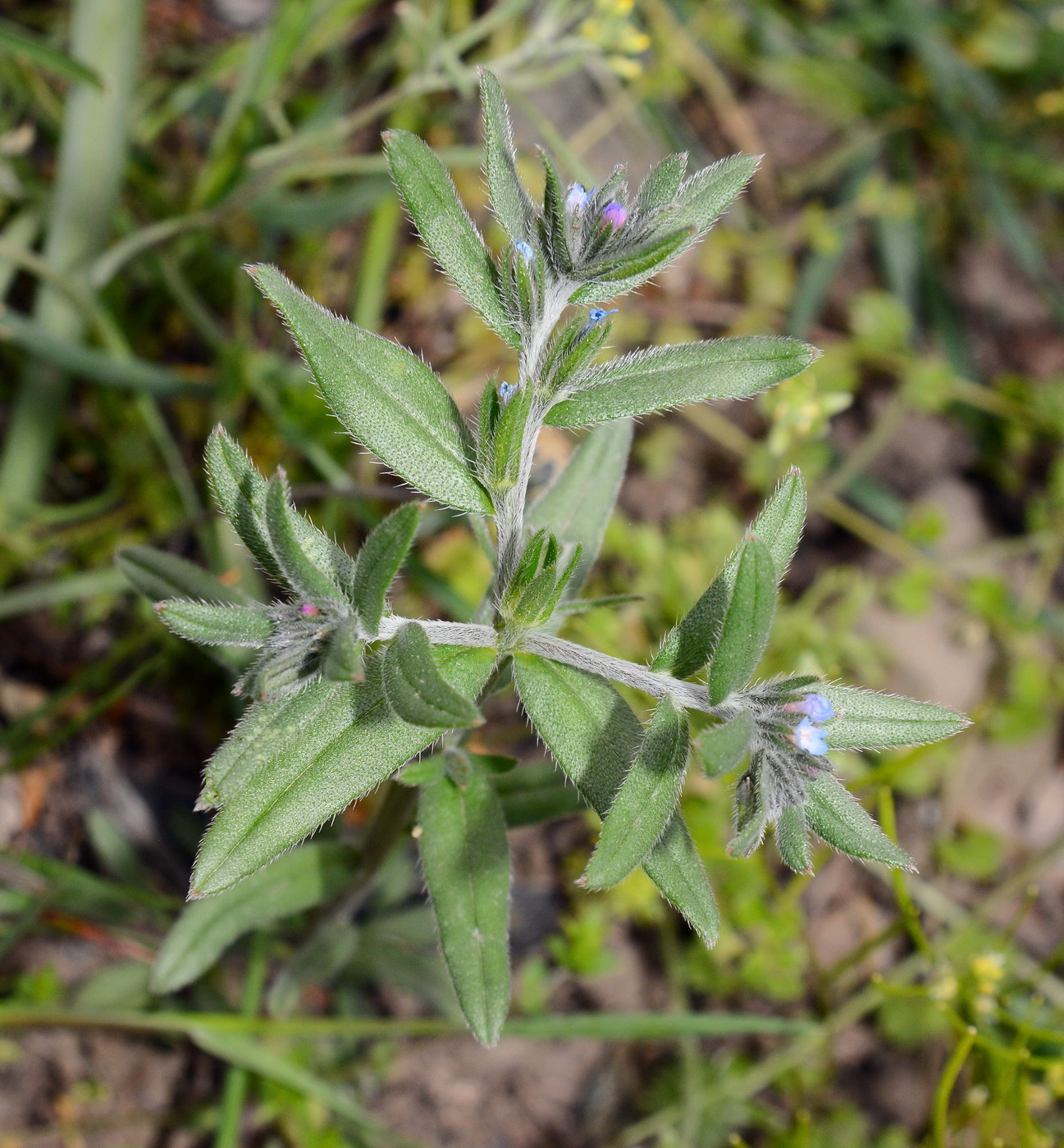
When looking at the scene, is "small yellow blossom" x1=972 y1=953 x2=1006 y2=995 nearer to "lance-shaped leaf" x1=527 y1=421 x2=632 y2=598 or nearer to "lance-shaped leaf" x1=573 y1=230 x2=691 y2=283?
"lance-shaped leaf" x1=527 y1=421 x2=632 y2=598

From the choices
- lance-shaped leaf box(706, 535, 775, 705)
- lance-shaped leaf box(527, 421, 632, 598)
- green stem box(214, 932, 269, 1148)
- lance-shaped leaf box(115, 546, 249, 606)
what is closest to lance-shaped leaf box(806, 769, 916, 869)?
lance-shaped leaf box(706, 535, 775, 705)

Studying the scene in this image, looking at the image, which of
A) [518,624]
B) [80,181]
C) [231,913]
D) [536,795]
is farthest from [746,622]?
[80,181]

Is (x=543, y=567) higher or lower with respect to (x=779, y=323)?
higher

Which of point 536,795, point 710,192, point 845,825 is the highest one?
point 710,192

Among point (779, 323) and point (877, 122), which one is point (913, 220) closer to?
point (877, 122)

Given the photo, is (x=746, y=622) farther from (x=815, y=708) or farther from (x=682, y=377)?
(x=682, y=377)

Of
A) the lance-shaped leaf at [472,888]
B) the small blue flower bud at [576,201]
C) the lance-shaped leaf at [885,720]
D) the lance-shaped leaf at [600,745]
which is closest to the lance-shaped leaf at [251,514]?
the lance-shaped leaf at [600,745]

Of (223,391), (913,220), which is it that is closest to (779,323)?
(913,220)
